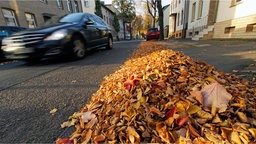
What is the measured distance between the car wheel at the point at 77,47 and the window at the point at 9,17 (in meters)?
11.3

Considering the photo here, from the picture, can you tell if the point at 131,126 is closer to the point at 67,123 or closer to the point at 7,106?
the point at 67,123

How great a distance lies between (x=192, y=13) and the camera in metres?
15.6

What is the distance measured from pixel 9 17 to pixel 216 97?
15.8 metres

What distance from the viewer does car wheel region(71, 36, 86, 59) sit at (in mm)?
4137

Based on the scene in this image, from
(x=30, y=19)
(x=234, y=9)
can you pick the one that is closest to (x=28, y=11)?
(x=30, y=19)

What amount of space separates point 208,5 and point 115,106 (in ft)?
42.7

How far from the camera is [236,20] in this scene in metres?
8.19

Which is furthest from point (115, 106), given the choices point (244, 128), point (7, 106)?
point (7, 106)

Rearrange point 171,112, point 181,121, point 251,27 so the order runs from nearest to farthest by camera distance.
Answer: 1. point 181,121
2. point 171,112
3. point 251,27

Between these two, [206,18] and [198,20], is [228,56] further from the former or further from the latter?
[198,20]

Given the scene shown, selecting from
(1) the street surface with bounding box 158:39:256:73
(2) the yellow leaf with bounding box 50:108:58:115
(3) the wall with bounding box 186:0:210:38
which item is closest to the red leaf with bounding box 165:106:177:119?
(2) the yellow leaf with bounding box 50:108:58:115

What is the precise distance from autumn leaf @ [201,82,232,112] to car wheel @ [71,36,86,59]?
146 inches

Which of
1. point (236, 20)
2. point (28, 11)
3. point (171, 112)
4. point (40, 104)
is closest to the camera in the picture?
point (171, 112)

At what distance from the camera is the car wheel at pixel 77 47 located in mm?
4137
